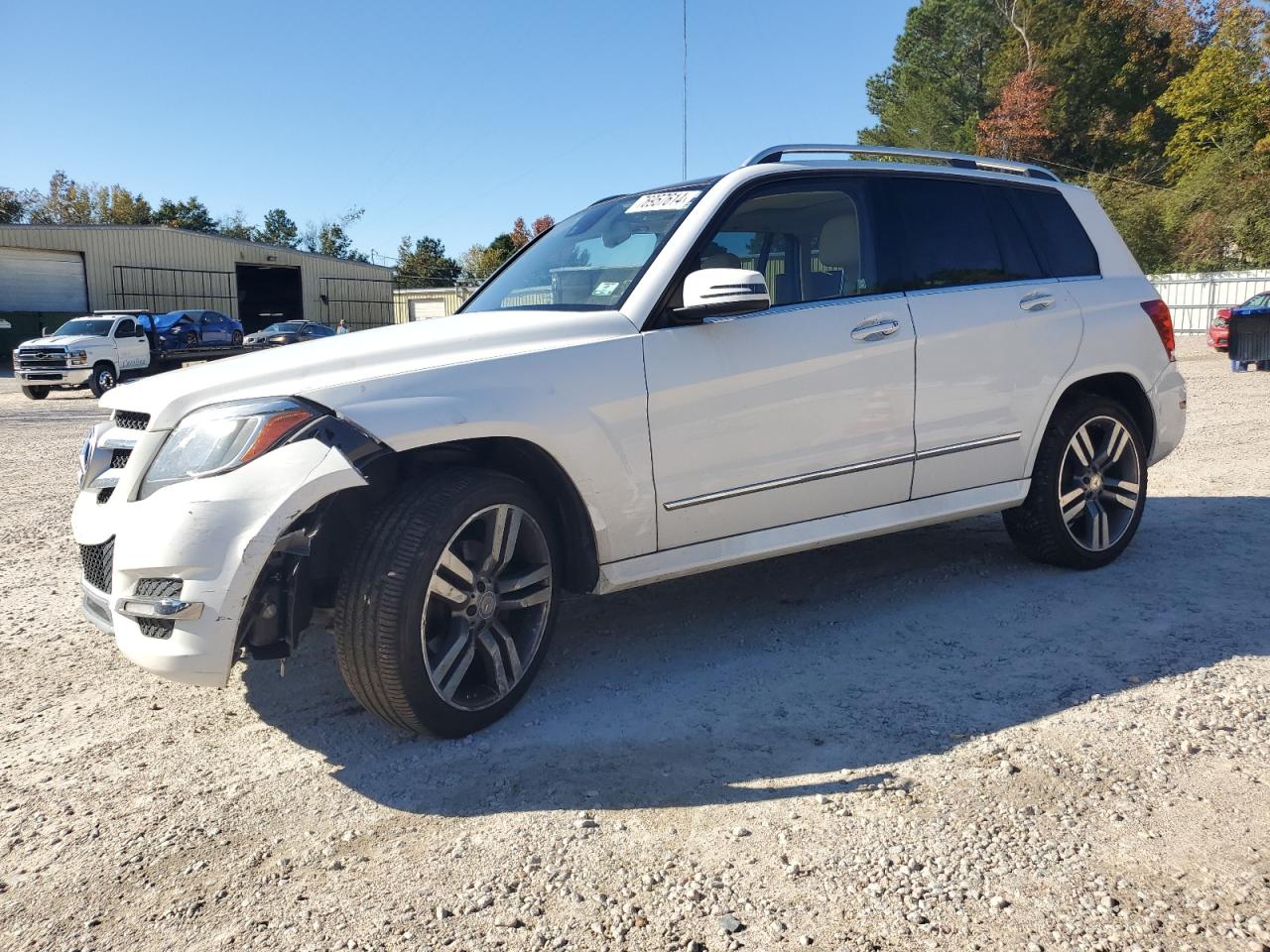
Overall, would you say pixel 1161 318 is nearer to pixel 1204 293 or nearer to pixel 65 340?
pixel 65 340

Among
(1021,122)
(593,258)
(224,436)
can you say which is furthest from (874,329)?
(1021,122)

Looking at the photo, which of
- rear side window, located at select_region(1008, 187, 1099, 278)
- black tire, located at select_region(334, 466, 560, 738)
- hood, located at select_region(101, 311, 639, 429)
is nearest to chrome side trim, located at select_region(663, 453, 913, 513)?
hood, located at select_region(101, 311, 639, 429)

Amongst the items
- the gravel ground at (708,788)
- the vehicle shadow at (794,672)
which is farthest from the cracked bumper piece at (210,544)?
the vehicle shadow at (794,672)

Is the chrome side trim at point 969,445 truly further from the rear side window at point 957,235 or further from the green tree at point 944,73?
the green tree at point 944,73

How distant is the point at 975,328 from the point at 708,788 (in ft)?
8.29

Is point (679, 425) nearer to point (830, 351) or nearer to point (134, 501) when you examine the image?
point (830, 351)

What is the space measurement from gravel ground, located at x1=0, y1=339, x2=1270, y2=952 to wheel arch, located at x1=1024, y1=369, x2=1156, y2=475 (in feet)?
2.95

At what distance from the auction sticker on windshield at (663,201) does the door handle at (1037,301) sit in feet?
5.71

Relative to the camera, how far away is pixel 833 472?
3.89 metres

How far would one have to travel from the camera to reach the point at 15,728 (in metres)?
3.39

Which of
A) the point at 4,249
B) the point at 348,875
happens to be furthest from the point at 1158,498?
the point at 4,249

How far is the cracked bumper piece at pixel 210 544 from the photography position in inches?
109

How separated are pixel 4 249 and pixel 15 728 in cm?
3790

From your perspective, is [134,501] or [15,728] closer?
[134,501]
